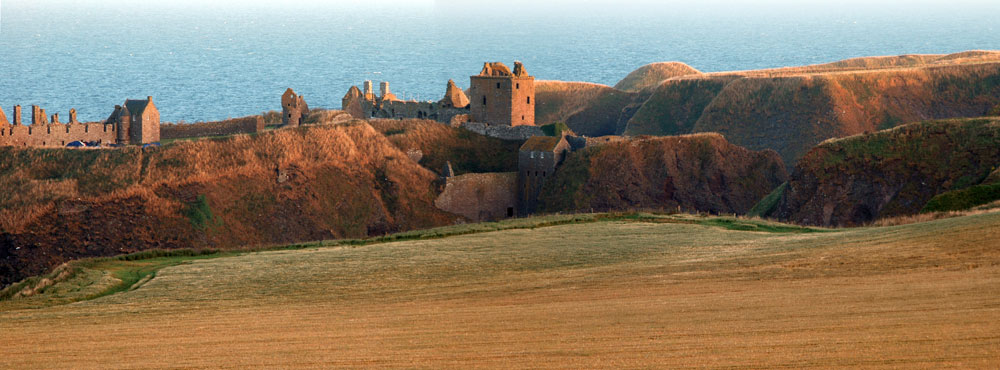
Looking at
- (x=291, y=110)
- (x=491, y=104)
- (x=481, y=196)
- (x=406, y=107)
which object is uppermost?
(x=491, y=104)

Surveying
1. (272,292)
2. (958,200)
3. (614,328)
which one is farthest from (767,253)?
(958,200)

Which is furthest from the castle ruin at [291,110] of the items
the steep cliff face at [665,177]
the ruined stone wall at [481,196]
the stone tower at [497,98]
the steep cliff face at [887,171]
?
the steep cliff face at [887,171]

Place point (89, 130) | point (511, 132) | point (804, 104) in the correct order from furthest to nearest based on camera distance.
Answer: point (804, 104)
point (511, 132)
point (89, 130)

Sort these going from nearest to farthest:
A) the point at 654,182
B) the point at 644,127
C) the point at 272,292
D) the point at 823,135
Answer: the point at 272,292 → the point at 654,182 → the point at 823,135 → the point at 644,127

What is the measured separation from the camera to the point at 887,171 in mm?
58344

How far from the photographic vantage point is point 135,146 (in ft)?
217

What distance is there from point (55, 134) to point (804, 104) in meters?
61.8

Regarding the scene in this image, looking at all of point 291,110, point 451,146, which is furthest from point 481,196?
point 291,110

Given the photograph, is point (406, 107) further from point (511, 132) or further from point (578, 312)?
point (578, 312)

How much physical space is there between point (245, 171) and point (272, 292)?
38.3m

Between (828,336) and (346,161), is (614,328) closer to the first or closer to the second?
(828,336)

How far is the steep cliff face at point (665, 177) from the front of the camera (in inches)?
2859

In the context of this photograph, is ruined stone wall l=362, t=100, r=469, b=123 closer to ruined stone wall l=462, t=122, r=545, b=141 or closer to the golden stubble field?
ruined stone wall l=462, t=122, r=545, b=141

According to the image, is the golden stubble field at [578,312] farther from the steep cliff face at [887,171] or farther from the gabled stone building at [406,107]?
the gabled stone building at [406,107]
